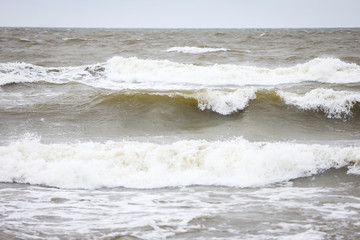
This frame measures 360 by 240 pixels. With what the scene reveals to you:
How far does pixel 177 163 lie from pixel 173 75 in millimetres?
8642

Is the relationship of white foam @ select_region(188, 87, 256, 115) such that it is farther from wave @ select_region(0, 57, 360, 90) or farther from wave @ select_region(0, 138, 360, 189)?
wave @ select_region(0, 138, 360, 189)

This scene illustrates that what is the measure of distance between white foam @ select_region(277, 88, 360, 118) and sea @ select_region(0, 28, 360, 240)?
0.12ft

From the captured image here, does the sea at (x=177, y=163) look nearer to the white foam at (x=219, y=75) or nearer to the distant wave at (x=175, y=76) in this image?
the distant wave at (x=175, y=76)

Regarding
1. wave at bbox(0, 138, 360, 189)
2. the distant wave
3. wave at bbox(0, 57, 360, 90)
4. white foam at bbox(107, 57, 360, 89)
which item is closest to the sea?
wave at bbox(0, 138, 360, 189)

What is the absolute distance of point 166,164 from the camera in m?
5.91

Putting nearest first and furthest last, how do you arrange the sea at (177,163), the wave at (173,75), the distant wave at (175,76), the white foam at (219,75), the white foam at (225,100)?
the sea at (177,163) → the white foam at (225,100) → the distant wave at (175,76) → the wave at (173,75) → the white foam at (219,75)

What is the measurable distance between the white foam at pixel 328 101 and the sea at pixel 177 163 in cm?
4

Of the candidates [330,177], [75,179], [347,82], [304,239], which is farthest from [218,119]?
[347,82]

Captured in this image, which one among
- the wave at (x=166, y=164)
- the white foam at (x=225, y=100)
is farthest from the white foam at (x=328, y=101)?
the wave at (x=166, y=164)

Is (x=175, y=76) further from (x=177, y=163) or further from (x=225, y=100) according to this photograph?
(x=177, y=163)

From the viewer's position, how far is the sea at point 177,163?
393 centimetres

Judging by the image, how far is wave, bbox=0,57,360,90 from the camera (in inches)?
510

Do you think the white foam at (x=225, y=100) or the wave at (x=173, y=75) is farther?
the wave at (x=173, y=75)

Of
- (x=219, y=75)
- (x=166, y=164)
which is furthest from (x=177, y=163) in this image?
(x=219, y=75)
